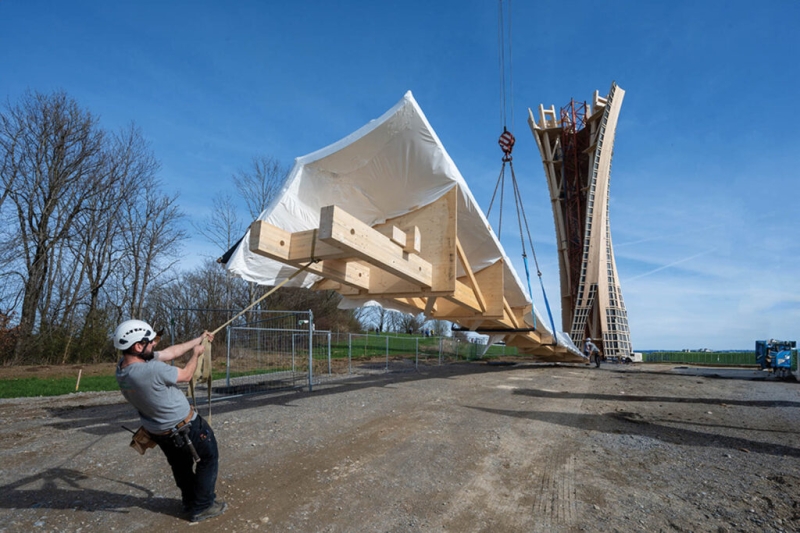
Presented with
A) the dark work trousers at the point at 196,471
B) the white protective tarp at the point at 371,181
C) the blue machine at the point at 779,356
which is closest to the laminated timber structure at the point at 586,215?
the blue machine at the point at 779,356

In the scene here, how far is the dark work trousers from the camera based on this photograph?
9.86 feet

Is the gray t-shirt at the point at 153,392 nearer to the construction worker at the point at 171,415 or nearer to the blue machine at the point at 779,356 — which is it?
the construction worker at the point at 171,415

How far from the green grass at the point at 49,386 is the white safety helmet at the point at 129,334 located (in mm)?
9736

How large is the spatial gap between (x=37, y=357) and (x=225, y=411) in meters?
16.6

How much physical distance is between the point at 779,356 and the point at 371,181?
1830cm

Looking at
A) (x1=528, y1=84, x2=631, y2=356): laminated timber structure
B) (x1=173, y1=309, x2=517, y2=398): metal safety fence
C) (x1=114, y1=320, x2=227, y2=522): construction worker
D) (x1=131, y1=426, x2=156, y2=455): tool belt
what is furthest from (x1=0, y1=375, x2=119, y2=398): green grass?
(x1=528, y1=84, x2=631, y2=356): laminated timber structure

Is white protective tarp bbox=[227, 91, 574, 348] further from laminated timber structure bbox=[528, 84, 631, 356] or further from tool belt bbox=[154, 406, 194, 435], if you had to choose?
Answer: laminated timber structure bbox=[528, 84, 631, 356]

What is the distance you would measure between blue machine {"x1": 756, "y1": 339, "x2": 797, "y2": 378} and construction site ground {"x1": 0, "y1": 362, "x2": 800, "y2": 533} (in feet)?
37.5

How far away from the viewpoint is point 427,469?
408 centimetres

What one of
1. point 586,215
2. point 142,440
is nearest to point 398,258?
point 142,440

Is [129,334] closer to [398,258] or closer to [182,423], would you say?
[182,423]

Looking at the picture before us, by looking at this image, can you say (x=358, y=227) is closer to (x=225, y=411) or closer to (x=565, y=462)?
(x=565, y=462)

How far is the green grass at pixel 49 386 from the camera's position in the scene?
10195 mm

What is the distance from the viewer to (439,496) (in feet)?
11.4
